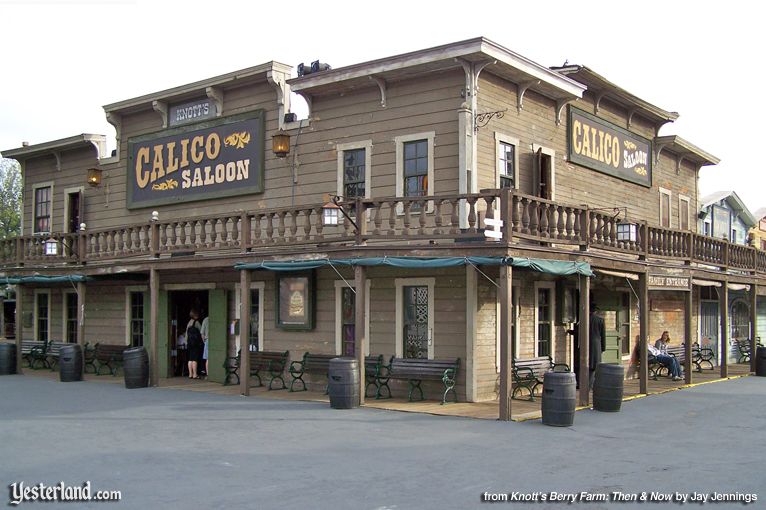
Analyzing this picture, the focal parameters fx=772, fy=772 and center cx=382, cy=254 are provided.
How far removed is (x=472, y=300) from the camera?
14.9 meters

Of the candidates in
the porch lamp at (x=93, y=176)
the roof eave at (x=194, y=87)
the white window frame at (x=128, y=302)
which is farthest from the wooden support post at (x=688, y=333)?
the porch lamp at (x=93, y=176)

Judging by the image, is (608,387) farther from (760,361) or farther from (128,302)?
(128,302)

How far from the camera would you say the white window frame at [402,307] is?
50.8ft

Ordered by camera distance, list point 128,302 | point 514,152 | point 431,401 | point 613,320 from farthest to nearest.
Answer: point 128,302 < point 613,320 < point 514,152 < point 431,401

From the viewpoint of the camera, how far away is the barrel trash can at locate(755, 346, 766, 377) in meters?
21.2

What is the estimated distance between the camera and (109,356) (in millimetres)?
20891

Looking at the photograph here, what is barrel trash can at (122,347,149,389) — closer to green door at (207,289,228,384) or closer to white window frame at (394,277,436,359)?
green door at (207,289,228,384)

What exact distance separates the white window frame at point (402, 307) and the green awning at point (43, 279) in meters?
8.67

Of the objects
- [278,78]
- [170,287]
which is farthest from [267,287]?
[278,78]

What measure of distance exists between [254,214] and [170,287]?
208 inches

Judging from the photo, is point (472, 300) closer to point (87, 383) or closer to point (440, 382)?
point (440, 382)

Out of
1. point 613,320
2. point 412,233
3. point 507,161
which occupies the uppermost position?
point 507,161
